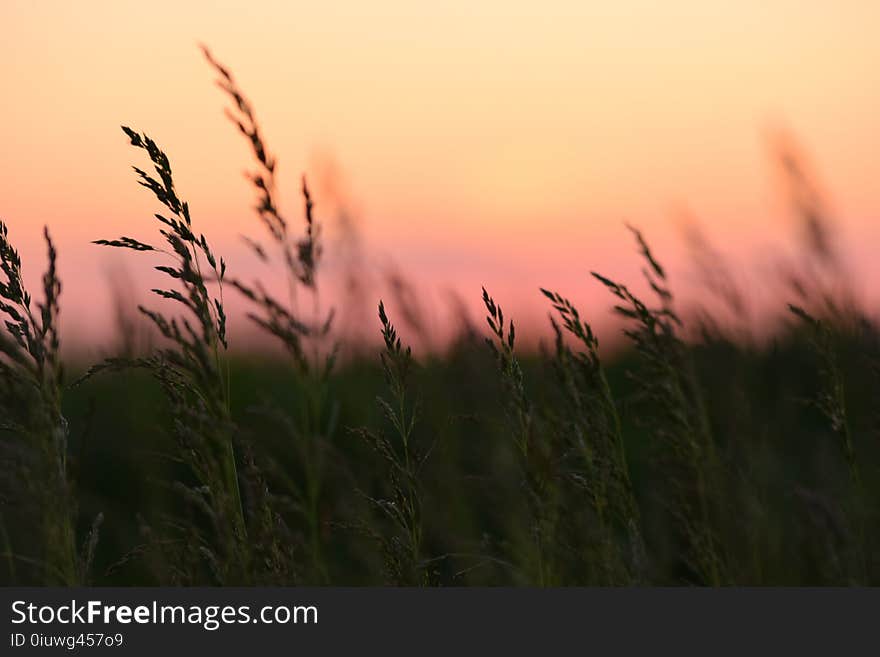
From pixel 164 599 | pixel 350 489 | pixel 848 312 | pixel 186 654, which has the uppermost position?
pixel 848 312

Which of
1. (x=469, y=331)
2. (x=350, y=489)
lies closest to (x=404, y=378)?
(x=350, y=489)

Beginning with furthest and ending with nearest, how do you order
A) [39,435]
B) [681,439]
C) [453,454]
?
[453,454] < [681,439] < [39,435]

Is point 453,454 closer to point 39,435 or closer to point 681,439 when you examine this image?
point 681,439

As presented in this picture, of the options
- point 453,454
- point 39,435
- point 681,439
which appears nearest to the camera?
point 39,435

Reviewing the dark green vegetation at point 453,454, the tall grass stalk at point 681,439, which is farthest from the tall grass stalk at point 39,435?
the tall grass stalk at point 681,439

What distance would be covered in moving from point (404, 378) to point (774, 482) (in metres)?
1.89

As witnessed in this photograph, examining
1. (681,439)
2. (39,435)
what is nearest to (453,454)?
(681,439)

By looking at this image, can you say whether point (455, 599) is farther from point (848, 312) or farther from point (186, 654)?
point (848, 312)

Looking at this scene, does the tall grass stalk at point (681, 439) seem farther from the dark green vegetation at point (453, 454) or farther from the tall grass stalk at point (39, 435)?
the tall grass stalk at point (39, 435)

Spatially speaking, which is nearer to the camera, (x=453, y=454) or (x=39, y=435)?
(x=39, y=435)

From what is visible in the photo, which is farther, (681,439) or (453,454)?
(453,454)

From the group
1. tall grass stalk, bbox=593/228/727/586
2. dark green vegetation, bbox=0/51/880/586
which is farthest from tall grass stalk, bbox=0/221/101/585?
tall grass stalk, bbox=593/228/727/586

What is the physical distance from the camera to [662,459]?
3230 millimetres

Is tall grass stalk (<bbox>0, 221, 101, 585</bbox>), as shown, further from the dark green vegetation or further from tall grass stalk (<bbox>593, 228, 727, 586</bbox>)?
tall grass stalk (<bbox>593, 228, 727, 586</bbox>)
